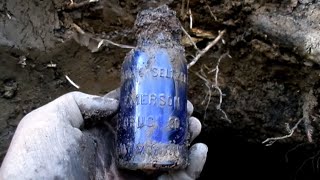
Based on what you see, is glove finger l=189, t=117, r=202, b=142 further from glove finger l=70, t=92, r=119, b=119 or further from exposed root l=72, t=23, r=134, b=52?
exposed root l=72, t=23, r=134, b=52

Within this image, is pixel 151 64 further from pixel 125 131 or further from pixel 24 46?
pixel 24 46

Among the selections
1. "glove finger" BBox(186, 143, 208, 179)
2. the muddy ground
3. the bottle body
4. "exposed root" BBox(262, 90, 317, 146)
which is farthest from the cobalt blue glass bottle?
"exposed root" BBox(262, 90, 317, 146)

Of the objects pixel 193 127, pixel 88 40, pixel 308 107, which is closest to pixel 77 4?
pixel 88 40

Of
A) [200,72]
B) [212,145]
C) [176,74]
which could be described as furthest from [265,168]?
[176,74]

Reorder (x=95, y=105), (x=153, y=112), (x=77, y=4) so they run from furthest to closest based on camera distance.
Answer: (x=77, y=4) → (x=95, y=105) → (x=153, y=112)

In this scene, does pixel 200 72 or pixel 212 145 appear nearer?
pixel 200 72

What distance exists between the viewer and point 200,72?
7.68ft

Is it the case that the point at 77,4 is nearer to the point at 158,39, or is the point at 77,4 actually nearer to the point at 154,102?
the point at 158,39

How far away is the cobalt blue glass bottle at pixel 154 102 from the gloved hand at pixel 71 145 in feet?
0.29

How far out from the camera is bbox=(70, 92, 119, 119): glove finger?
1746 mm

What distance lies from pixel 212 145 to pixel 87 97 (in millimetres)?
1070

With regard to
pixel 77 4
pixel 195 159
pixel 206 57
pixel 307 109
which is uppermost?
pixel 77 4

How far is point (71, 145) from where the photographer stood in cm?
165

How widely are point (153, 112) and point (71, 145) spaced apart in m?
0.25
